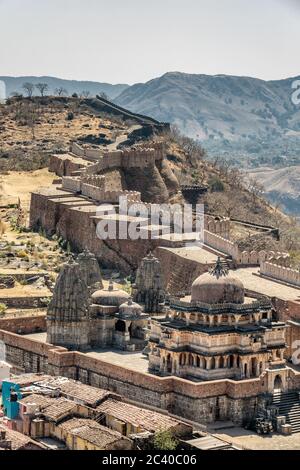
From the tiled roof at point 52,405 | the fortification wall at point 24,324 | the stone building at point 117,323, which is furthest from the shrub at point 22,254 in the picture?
the tiled roof at point 52,405

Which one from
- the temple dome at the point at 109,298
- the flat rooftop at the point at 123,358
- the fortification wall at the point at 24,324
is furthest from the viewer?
the fortification wall at the point at 24,324

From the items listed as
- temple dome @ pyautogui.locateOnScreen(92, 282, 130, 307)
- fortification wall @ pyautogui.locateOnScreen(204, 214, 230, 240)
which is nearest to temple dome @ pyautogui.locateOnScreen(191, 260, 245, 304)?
temple dome @ pyautogui.locateOnScreen(92, 282, 130, 307)

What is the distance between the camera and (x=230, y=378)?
154 ft

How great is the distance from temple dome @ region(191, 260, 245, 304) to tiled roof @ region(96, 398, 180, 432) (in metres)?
4.02

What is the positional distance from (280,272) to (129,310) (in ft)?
27.5

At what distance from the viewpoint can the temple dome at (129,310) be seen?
52031 mm

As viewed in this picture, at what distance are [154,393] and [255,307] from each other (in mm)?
3927

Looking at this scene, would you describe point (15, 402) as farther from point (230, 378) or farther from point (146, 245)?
point (146, 245)

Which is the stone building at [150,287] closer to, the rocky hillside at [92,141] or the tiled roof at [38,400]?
the tiled roof at [38,400]

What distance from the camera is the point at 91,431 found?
4247 centimetres

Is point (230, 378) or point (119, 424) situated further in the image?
point (230, 378)

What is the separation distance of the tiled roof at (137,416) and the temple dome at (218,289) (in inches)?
158
